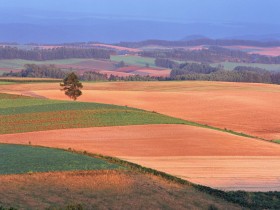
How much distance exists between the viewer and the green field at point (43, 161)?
2070 centimetres

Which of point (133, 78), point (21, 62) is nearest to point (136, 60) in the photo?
point (21, 62)

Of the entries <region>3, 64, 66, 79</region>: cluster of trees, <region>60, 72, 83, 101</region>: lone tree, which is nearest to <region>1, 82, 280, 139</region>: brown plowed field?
<region>60, 72, 83, 101</region>: lone tree

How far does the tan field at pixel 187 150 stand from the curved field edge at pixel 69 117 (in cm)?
180

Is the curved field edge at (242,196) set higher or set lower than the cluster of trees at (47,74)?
lower

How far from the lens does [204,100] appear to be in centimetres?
6141

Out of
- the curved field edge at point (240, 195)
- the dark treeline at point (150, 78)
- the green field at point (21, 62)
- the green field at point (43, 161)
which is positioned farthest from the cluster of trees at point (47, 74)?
the curved field edge at point (240, 195)

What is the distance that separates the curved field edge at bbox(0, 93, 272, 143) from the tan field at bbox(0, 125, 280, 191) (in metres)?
1.80

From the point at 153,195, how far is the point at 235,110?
118 ft

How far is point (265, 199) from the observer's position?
2209 cm

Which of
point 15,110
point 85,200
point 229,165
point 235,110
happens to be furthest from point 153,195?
point 235,110

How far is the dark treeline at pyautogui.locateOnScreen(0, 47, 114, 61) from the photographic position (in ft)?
439

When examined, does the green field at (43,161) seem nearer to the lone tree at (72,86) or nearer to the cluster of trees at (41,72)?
the lone tree at (72,86)

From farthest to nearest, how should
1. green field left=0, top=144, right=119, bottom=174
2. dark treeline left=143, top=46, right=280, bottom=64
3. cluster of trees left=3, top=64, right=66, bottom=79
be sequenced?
dark treeline left=143, top=46, right=280, bottom=64
cluster of trees left=3, top=64, right=66, bottom=79
green field left=0, top=144, right=119, bottom=174

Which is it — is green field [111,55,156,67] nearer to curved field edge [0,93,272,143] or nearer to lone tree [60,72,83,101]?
lone tree [60,72,83,101]
